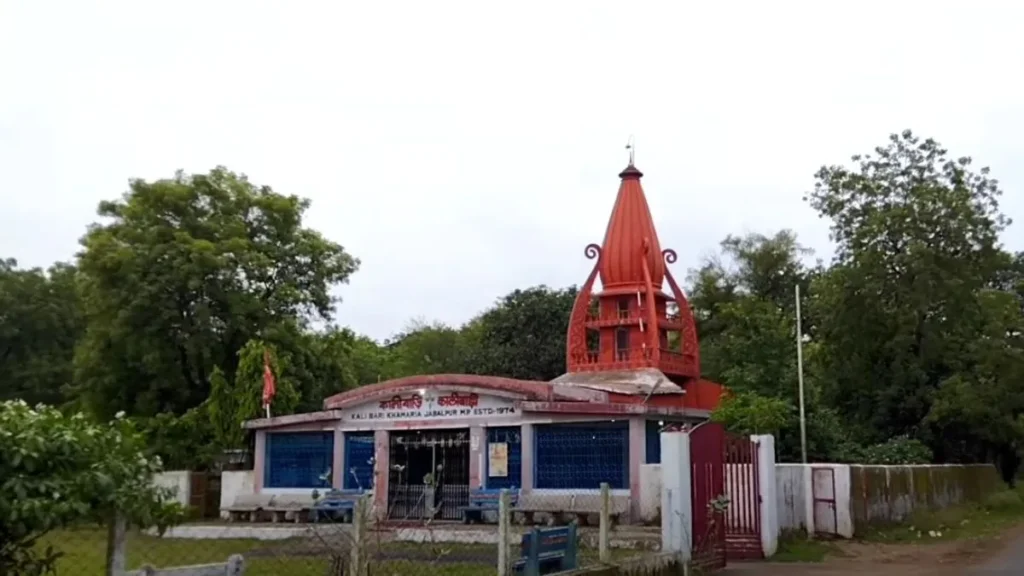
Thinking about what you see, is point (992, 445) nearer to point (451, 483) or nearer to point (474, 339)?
point (451, 483)

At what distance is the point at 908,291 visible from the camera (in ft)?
102

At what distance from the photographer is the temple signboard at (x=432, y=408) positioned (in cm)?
2259

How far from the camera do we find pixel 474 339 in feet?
174

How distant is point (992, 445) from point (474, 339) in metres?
26.7

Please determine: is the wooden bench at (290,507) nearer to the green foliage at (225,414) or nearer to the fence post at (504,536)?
the green foliage at (225,414)

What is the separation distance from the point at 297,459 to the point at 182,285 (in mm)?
7793

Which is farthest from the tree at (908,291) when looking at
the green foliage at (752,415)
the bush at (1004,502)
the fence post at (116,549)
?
the fence post at (116,549)

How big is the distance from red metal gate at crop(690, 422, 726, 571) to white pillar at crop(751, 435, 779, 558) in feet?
3.99

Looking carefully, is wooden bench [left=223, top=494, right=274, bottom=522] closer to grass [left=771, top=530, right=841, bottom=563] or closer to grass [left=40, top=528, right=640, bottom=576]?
grass [left=40, top=528, right=640, bottom=576]

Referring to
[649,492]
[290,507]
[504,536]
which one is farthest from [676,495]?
[290,507]

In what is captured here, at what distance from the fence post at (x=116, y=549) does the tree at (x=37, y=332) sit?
1372 inches

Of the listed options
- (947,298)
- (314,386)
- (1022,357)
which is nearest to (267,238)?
(314,386)

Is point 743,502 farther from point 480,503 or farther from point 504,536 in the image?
point 480,503

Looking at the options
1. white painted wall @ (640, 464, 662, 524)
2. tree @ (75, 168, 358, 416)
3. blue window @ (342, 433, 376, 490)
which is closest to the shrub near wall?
white painted wall @ (640, 464, 662, 524)
